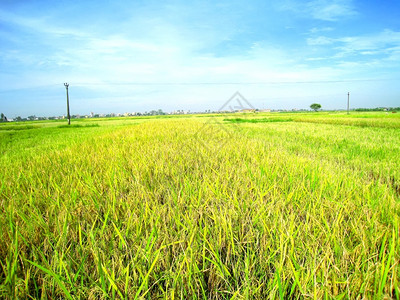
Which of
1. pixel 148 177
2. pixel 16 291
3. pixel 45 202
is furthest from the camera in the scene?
pixel 148 177

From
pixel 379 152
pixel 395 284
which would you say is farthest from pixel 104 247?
pixel 379 152

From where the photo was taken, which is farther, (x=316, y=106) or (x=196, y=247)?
(x=316, y=106)

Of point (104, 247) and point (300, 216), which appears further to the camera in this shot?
point (300, 216)

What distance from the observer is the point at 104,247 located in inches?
34.2

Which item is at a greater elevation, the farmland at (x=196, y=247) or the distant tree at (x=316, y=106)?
the distant tree at (x=316, y=106)

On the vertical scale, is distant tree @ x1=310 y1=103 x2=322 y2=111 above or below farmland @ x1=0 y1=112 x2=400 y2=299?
above

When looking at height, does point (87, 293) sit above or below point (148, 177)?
below

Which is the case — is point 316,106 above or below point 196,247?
A: above

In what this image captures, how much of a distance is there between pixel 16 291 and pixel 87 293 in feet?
0.70

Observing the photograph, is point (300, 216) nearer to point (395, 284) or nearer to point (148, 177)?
point (395, 284)

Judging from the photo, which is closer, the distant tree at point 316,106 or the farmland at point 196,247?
the farmland at point 196,247

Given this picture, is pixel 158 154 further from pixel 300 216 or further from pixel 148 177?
pixel 300 216

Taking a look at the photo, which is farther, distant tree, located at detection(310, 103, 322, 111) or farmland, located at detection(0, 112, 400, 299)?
distant tree, located at detection(310, 103, 322, 111)

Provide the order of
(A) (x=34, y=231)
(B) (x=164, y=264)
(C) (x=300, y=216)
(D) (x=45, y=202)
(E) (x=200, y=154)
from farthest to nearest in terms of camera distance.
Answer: (E) (x=200, y=154) < (D) (x=45, y=202) < (C) (x=300, y=216) < (A) (x=34, y=231) < (B) (x=164, y=264)
